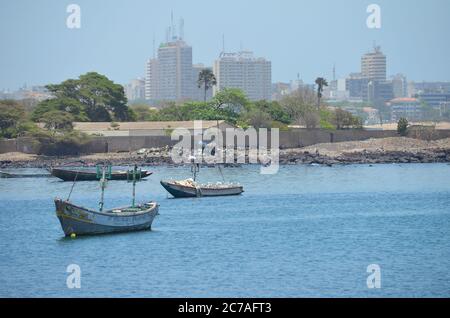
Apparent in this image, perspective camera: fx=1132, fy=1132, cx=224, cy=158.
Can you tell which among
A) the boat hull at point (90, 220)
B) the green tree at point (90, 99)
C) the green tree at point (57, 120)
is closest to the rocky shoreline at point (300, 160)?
the green tree at point (57, 120)

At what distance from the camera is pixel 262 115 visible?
117000 millimetres

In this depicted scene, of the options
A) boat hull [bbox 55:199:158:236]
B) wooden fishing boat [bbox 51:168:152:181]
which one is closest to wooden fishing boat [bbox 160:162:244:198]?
wooden fishing boat [bbox 51:168:152:181]

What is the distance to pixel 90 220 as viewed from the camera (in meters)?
46.2

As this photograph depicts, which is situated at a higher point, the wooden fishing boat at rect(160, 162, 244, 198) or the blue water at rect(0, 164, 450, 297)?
the wooden fishing boat at rect(160, 162, 244, 198)

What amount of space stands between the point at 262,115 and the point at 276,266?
253 feet

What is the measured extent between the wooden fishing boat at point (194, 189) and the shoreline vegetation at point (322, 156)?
30381mm

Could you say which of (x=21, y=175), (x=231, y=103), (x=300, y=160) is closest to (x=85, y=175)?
(x=21, y=175)

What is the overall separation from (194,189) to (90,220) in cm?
2054

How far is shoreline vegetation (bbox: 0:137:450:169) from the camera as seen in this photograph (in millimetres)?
100062

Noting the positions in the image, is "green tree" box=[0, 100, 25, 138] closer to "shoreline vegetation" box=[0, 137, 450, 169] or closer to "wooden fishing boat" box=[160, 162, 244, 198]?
"shoreline vegetation" box=[0, 137, 450, 169]

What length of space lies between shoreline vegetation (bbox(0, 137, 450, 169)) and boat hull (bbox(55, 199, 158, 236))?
4982 centimetres

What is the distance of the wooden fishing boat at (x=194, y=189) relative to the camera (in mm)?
66125
